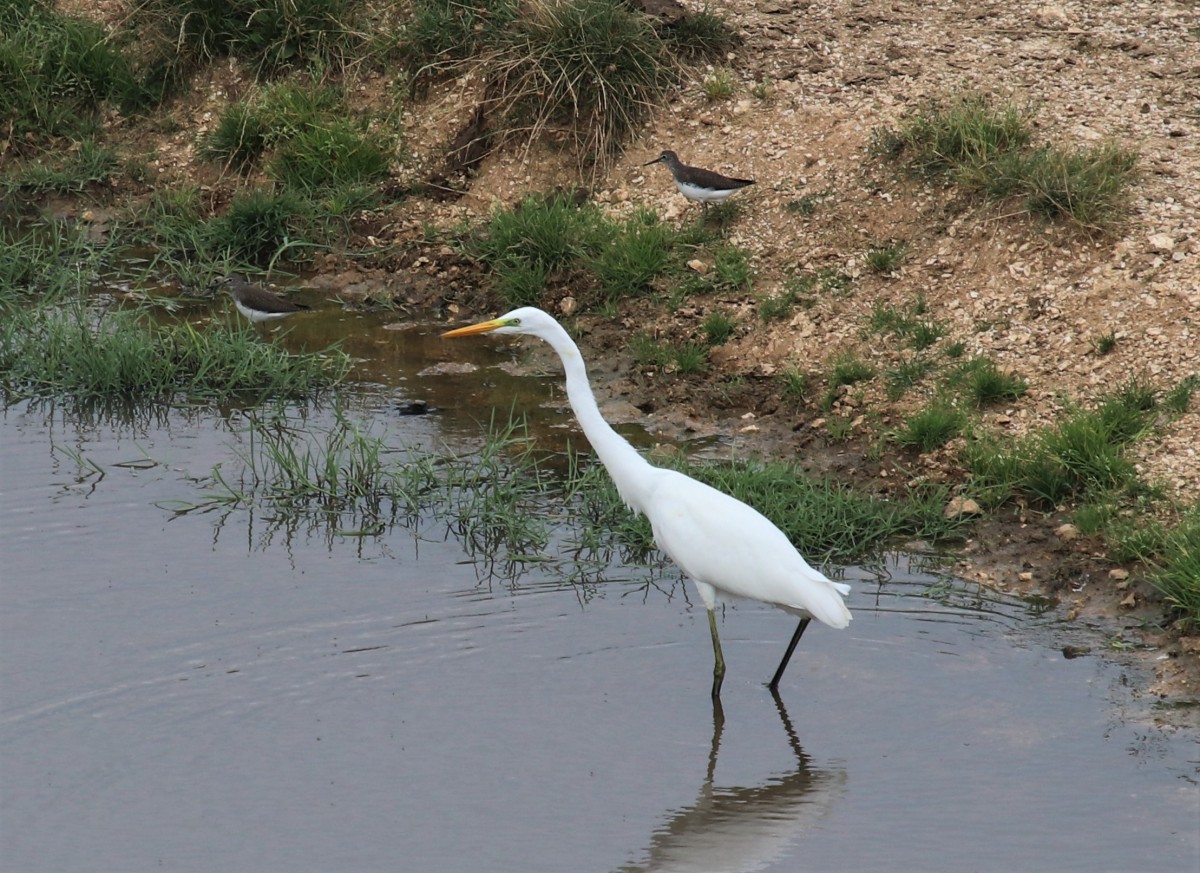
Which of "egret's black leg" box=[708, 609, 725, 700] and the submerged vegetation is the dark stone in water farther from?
"egret's black leg" box=[708, 609, 725, 700]

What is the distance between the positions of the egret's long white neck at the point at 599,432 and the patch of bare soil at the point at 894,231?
58.6 inches

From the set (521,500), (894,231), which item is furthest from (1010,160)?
(521,500)

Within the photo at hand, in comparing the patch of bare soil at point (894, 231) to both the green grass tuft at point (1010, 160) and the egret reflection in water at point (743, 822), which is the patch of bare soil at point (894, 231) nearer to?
the green grass tuft at point (1010, 160)

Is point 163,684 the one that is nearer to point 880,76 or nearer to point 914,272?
point 914,272

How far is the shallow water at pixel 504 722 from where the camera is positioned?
476cm

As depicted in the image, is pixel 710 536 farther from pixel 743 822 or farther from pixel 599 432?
pixel 743 822

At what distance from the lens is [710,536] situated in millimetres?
5684

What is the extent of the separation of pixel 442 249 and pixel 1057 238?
3.73 m

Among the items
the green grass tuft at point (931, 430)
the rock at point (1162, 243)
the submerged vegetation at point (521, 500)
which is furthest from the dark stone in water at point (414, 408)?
the rock at point (1162, 243)

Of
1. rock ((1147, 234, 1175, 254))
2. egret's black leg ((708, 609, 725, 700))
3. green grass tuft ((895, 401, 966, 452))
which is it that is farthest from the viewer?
rock ((1147, 234, 1175, 254))

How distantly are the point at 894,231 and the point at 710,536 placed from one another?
368 centimetres

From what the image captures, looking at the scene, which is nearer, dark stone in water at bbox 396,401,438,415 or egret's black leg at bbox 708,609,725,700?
egret's black leg at bbox 708,609,725,700

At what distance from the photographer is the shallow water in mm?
4758

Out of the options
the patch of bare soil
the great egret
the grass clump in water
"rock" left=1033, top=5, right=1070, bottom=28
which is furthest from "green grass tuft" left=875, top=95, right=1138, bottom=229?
the grass clump in water
